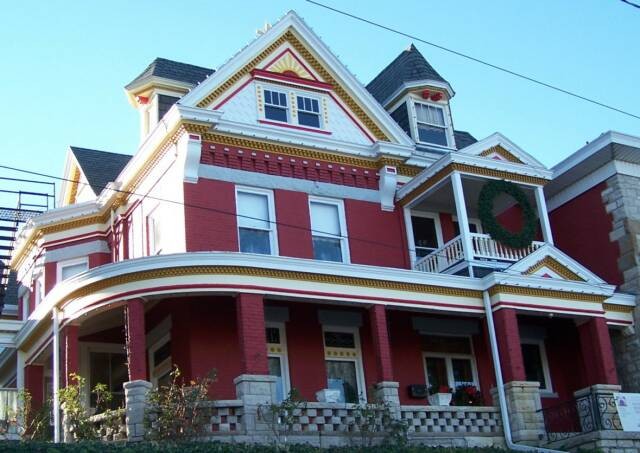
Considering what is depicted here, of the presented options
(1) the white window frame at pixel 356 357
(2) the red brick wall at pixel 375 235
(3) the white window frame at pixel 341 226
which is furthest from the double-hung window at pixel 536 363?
(3) the white window frame at pixel 341 226

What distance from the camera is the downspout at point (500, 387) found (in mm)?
20078

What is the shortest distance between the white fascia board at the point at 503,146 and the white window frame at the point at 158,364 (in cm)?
906

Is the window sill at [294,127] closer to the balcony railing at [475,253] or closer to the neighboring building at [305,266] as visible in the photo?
the neighboring building at [305,266]

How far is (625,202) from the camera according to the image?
25.5 metres

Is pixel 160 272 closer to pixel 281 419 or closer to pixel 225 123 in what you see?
pixel 281 419

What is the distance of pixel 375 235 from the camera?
972 inches

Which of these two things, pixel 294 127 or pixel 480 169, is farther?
pixel 294 127

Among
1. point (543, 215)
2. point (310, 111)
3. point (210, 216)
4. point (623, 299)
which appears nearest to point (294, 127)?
point (310, 111)

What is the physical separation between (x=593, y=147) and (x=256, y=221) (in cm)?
953

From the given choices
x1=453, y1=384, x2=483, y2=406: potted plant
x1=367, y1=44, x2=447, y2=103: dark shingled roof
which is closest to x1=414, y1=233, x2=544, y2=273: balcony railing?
x1=453, y1=384, x2=483, y2=406: potted plant

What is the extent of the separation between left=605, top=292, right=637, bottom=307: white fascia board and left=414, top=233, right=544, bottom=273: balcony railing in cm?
230

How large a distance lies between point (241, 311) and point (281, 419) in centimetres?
237

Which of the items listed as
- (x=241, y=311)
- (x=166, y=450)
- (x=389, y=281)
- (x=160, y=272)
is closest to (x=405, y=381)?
(x=389, y=281)

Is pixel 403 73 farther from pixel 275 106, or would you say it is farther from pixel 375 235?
pixel 375 235
